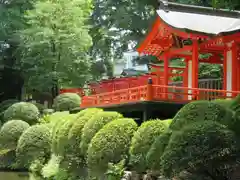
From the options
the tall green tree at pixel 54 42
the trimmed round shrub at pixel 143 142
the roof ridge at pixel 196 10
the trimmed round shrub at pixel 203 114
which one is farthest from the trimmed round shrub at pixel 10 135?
the trimmed round shrub at pixel 203 114

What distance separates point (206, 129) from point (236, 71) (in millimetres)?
8744

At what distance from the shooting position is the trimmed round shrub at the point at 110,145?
11.1 m

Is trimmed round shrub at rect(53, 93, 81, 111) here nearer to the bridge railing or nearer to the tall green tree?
the tall green tree

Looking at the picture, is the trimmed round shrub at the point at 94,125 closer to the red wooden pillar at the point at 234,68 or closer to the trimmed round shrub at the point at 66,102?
the red wooden pillar at the point at 234,68

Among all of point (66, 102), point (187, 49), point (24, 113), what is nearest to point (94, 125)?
point (187, 49)

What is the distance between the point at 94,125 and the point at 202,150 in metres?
5.38

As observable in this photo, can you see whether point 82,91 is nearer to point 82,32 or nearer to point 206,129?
point 82,32

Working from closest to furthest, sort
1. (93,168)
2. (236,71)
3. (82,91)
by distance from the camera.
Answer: (93,168)
(236,71)
(82,91)

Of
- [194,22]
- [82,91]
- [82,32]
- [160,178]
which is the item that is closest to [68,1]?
[82,32]

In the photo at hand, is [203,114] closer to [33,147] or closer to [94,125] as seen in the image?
[94,125]

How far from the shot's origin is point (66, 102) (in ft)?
75.3

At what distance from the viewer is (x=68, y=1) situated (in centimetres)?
2464

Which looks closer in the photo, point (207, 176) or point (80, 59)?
point (207, 176)

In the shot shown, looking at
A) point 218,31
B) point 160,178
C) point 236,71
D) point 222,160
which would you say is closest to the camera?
point 222,160
